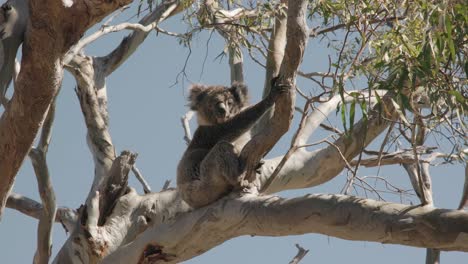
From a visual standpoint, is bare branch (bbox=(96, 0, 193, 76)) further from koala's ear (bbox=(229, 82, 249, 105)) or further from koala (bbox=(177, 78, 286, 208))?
koala's ear (bbox=(229, 82, 249, 105))

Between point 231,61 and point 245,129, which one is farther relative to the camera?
point 231,61

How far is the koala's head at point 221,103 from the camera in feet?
23.4

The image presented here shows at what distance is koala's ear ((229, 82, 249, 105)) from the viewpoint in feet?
23.6

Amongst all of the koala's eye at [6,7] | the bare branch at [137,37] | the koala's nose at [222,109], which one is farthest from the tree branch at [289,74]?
the bare branch at [137,37]

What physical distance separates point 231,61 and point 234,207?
437cm

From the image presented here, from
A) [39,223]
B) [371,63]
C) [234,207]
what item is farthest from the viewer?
[39,223]

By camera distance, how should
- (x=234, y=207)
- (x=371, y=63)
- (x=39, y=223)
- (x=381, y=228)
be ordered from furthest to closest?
(x=39, y=223) → (x=371, y=63) → (x=234, y=207) → (x=381, y=228)

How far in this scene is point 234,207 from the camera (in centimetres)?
506

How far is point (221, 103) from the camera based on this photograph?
23.5ft

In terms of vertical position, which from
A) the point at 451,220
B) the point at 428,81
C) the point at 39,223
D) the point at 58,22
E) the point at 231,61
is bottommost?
the point at 451,220

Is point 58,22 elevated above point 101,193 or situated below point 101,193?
above

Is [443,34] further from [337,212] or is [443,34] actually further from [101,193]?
[101,193]

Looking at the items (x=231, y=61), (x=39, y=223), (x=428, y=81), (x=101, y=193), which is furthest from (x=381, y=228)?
(x=231, y=61)

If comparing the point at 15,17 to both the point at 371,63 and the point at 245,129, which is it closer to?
the point at 245,129
